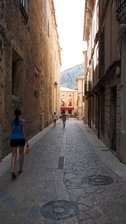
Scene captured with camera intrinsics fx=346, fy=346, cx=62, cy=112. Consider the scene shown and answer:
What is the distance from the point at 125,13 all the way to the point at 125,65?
4.86 ft

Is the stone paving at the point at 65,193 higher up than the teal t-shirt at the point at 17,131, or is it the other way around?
the teal t-shirt at the point at 17,131

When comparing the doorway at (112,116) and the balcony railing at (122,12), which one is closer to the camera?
the balcony railing at (122,12)

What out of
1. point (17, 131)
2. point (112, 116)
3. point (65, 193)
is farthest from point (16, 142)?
point (112, 116)

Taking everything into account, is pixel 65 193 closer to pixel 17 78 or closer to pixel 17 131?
pixel 17 131

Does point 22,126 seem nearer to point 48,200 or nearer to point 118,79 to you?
point 48,200

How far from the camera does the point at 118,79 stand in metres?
10.5

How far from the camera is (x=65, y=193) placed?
6180 mm

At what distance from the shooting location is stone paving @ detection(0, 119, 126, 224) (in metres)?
4.88

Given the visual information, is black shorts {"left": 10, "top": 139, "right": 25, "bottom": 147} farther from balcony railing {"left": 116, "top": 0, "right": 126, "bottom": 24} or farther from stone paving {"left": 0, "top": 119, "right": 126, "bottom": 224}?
balcony railing {"left": 116, "top": 0, "right": 126, "bottom": 24}

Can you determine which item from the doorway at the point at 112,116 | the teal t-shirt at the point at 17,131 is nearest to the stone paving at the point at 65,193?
the teal t-shirt at the point at 17,131

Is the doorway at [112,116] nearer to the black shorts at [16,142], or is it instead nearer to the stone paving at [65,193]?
the stone paving at [65,193]

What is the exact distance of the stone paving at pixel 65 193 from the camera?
192 inches

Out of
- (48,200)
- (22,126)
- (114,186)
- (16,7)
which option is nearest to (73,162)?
(22,126)

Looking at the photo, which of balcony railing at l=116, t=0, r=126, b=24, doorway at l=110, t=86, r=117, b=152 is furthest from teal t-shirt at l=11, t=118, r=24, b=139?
doorway at l=110, t=86, r=117, b=152
